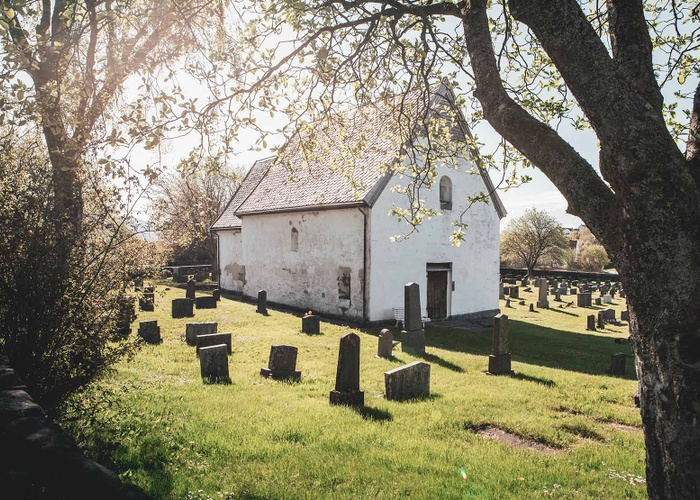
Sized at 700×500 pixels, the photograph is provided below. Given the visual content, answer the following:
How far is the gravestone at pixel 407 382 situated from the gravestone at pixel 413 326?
4439 mm

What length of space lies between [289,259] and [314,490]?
17207 millimetres

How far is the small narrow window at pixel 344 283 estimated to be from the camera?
59.0 ft

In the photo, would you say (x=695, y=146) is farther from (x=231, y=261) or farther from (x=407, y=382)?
(x=231, y=261)

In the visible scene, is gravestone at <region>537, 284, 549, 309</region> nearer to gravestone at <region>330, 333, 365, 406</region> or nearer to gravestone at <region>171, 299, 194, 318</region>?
gravestone at <region>171, 299, 194, 318</region>

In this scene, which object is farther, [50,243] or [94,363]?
[94,363]

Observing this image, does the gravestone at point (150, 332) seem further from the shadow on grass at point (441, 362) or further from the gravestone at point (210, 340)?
the shadow on grass at point (441, 362)

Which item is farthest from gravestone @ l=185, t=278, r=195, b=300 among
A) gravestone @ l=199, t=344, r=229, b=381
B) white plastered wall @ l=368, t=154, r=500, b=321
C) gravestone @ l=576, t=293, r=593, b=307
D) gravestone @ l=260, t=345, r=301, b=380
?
gravestone @ l=576, t=293, r=593, b=307

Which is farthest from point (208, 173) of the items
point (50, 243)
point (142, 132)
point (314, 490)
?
point (314, 490)

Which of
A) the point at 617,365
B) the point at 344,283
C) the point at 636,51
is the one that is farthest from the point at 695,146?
the point at 344,283

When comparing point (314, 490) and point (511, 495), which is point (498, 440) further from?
point (314, 490)

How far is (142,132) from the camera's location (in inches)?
207

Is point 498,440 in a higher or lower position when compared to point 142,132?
lower

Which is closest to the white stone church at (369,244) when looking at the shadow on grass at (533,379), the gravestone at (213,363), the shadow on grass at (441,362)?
the shadow on grass at (441,362)

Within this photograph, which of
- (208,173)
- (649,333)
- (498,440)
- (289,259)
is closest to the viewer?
(649,333)
